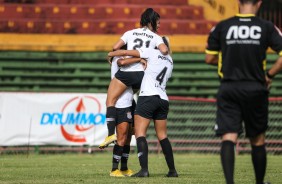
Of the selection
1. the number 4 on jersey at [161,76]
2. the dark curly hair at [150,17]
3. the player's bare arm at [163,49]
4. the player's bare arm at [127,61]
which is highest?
the dark curly hair at [150,17]

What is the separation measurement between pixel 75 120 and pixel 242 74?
34.9 feet

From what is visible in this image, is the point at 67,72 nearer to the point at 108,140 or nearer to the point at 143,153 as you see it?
the point at 108,140

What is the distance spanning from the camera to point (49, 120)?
17.7 metres

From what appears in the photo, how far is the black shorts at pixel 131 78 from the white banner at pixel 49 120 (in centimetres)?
690

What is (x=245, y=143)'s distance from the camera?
62.2 ft

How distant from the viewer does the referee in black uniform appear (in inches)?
290

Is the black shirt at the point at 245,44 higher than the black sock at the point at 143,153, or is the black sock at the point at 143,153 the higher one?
the black shirt at the point at 245,44

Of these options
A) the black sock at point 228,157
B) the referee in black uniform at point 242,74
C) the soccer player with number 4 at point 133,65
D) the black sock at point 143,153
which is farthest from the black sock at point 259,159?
the soccer player with number 4 at point 133,65

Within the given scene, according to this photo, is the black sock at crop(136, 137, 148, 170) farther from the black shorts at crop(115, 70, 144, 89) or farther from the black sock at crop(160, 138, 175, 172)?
the black shorts at crop(115, 70, 144, 89)

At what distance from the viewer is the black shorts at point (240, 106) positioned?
24.2 ft

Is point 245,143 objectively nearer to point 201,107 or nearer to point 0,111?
point 201,107

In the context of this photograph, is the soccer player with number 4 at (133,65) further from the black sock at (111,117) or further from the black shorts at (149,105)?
the black shorts at (149,105)

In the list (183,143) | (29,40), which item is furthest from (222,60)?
(29,40)

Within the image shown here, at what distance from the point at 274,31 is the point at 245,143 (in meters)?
11.7
